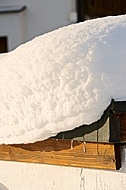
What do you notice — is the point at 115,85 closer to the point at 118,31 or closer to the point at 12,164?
the point at 118,31

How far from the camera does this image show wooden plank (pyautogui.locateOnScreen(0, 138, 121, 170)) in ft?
4.95

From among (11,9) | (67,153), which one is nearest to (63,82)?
(67,153)

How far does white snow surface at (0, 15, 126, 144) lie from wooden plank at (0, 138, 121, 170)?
0.25ft

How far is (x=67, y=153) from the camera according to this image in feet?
5.17

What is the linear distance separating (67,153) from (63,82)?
26cm

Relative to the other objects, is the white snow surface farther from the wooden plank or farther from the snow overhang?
the snow overhang

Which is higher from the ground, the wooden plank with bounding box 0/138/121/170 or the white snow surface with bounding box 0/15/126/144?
the white snow surface with bounding box 0/15/126/144

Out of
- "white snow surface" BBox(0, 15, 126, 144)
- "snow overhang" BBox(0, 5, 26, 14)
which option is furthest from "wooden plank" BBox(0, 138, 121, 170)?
"snow overhang" BBox(0, 5, 26, 14)

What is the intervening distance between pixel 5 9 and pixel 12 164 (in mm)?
6261

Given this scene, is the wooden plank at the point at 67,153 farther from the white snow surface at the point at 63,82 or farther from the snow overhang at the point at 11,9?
the snow overhang at the point at 11,9

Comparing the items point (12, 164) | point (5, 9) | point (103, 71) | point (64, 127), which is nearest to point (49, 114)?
point (64, 127)

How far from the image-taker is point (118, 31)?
1597mm

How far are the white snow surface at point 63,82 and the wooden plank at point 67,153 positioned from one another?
0.07 meters

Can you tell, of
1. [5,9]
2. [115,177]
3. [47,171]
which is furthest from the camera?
[5,9]
